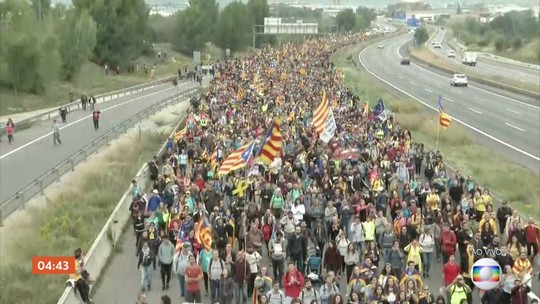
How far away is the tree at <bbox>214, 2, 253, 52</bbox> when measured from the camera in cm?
12056

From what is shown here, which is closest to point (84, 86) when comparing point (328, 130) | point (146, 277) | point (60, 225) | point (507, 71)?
point (507, 71)

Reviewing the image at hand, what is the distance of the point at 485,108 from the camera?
2184 inches

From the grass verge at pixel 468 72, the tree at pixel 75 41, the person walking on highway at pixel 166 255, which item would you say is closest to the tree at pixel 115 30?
the tree at pixel 75 41

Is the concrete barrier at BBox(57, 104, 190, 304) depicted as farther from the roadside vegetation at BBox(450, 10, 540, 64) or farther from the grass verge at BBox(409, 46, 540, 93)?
the roadside vegetation at BBox(450, 10, 540, 64)

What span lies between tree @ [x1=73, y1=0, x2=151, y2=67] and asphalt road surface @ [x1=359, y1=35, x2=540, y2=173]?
27.3 meters

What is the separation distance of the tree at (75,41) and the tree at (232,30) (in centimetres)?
4376

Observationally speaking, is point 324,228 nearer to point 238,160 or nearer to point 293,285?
point 238,160

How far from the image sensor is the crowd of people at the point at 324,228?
12750mm

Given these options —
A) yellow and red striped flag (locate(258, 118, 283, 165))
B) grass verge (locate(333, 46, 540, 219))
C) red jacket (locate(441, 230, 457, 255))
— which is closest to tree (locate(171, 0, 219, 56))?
grass verge (locate(333, 46, 540, 219))

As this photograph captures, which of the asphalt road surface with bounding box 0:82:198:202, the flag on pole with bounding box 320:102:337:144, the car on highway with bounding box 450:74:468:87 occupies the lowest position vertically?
the car on highway with bounding box 450:74:468:87

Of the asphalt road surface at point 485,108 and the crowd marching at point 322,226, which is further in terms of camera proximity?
the asphalt road surface at point 485,108

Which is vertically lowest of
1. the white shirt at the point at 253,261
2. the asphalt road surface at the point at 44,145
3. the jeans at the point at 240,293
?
the asphalt road surface at the point at 44,145

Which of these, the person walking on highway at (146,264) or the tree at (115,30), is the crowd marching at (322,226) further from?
the tree at (115,30)

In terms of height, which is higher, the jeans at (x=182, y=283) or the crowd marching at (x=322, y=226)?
the crowd marching at (x=322, y=226)
